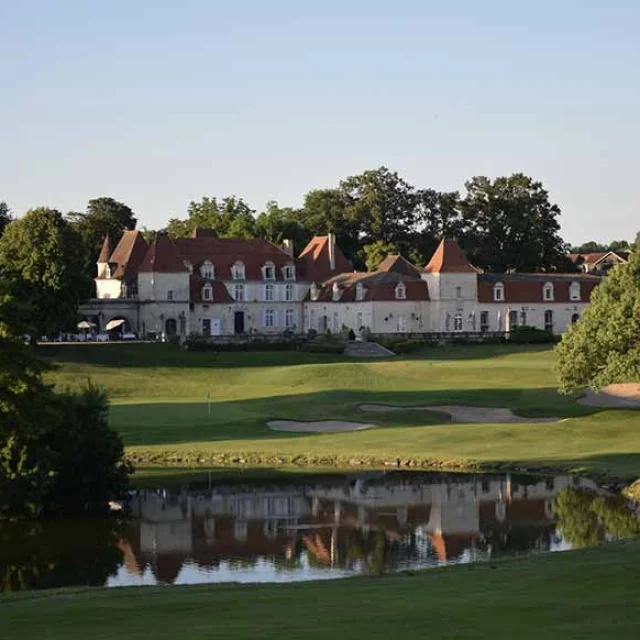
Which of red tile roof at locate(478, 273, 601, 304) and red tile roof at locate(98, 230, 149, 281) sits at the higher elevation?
red tile roof at locate(98, 230, 149, 281)

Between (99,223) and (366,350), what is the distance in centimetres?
5046

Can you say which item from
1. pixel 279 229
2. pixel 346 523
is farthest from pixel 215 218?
pixel 346 523

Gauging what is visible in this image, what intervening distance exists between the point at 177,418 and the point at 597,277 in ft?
192

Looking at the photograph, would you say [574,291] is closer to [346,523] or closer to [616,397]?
[616,397]

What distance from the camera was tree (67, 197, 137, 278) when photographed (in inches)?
5037

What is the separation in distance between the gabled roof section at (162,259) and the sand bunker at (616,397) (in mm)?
44694

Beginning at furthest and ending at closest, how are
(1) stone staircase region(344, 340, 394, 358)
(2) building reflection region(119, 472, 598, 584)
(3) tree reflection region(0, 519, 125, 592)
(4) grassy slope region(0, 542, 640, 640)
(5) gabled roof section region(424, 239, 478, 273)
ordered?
(5) gabled roof section region(424, 239, 478, 273)
(1) stone staircase region(344, 340, 394, 358)
(2) building reflection region(119, 472, 598, 584)
(3) tree reflection region(0, 519, 125, 592)
(4) grassy slope region(0, 542, 640, 640)

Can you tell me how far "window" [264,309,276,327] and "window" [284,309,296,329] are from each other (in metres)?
1.09

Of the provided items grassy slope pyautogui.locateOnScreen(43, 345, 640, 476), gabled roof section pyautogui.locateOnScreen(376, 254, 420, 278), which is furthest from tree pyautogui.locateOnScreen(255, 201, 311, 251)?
grassy slope pyautogui.locateOnScreen(43, 345, 640, 476)

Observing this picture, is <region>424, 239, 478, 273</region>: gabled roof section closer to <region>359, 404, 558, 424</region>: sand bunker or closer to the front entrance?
the front entrance

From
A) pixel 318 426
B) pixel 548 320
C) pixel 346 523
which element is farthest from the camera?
pixel 548 320

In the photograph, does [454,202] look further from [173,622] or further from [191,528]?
[173,622]

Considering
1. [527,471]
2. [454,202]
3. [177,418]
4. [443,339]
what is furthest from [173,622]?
[454,202]

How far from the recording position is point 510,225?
128 meters
